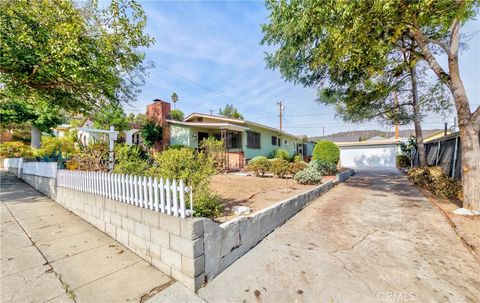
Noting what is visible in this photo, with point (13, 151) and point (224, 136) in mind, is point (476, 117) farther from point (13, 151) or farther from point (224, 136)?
point (13, 151)

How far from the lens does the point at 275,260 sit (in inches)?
133

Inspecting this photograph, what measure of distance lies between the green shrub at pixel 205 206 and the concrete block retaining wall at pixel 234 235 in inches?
35.7

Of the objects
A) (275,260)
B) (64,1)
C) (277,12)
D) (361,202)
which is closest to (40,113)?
(64,1)

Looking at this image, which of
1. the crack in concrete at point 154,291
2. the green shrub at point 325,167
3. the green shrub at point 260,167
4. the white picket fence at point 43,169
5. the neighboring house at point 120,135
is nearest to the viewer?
the crack in concrete at point 154,291

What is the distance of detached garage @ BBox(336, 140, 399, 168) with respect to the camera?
25406 mm

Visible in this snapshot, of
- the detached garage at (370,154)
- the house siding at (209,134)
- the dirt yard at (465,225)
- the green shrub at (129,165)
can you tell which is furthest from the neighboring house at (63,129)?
the detached garage at (370,154)

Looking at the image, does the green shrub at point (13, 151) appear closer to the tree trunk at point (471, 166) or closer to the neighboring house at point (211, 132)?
the neighboring house at point (211, 132)

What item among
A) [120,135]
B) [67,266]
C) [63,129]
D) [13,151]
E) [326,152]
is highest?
[63,129]

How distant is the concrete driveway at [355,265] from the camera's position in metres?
2.58

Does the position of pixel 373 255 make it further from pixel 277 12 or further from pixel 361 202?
pixel 277 12

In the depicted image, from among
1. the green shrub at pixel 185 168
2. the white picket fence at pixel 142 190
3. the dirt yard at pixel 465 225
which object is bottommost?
the dirt yard at pixel 465 225

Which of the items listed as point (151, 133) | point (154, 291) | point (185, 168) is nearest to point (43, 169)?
point (185, 168)

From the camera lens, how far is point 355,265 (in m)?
3.20

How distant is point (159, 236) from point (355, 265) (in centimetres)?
297
